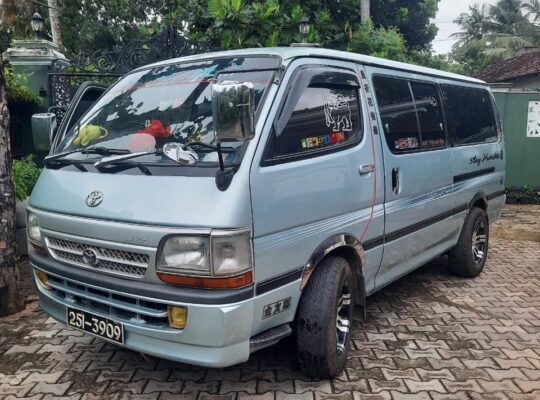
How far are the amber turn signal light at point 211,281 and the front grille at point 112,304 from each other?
6.0 inches

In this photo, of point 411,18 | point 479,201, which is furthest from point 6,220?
point 411,18

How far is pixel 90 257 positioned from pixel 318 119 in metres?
1.57

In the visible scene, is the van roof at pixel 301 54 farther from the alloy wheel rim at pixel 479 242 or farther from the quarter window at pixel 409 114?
the alloy wheel rim at pixel 479 242

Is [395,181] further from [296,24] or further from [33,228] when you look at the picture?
[296,24]

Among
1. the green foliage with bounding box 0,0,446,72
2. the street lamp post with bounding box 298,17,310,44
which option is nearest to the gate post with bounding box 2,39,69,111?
the green foliage with bounding box 0,0,446,72

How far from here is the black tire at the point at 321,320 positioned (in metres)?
2.94

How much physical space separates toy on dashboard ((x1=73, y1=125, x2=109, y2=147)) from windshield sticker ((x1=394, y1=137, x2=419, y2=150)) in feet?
6.86

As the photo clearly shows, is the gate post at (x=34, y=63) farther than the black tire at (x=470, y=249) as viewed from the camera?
Yes

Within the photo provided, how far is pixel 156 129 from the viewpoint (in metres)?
3.05

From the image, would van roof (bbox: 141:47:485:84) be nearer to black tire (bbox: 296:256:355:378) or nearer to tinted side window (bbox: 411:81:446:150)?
tinted side window (bbox: 411:81:446:150)

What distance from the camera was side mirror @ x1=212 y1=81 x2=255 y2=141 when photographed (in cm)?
229

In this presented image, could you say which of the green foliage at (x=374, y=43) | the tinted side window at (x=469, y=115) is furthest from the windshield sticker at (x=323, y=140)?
the green foliage at (x=374, y=43)

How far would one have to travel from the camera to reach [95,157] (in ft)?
9.96

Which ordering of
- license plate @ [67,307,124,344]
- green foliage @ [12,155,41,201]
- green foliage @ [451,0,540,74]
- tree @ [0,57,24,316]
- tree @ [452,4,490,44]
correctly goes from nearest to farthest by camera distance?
license plate @ [67,307,124,344] < tree @ [0,57,24,316] < green foliage @ [12,155,41,201] < green foliage @ [451,0,540,74] < tree @ [452,4,490,44]
